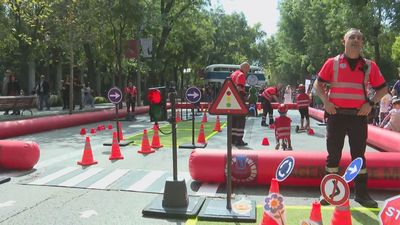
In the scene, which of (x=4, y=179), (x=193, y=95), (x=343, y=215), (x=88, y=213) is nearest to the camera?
(x=343, y=215)

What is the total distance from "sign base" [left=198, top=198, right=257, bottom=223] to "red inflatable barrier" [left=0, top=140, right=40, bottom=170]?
380 cm

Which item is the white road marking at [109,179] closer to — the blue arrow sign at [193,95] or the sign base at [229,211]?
the sign base at [229,211]

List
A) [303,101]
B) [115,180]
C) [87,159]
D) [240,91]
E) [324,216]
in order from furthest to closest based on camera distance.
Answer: [303,101] < [240,91] < [87,159] < [115,180] < [324,216]

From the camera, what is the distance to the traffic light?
19.9 feet

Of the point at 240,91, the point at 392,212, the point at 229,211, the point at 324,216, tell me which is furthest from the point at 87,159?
the point at 392,212

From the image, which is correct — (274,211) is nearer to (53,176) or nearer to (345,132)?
(345,132)

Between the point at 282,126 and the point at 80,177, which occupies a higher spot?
the point at 282,126

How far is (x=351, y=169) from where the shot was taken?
448cm

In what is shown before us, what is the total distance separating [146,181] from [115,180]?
1.67ft

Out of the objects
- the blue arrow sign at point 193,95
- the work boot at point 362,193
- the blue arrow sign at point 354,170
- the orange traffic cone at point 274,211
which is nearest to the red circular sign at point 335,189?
the blue arrow sign at point 354,170

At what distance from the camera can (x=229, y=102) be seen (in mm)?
5598

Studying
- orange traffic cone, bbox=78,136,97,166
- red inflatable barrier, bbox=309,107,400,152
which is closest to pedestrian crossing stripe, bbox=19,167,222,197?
orange traffic cone, bbox=78,136,97,166

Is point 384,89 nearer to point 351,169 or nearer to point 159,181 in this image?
point 351,169

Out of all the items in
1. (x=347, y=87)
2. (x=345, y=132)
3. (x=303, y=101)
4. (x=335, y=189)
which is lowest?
(x=335, y=189)
